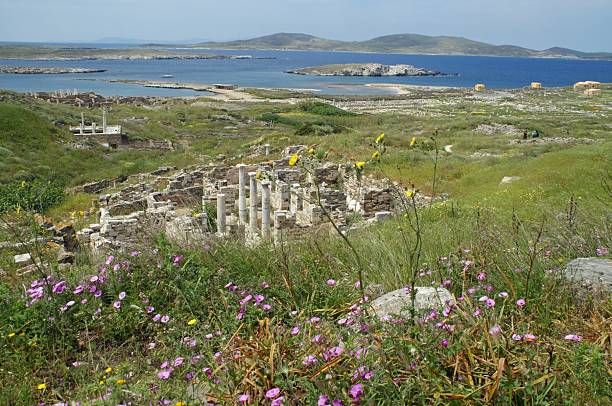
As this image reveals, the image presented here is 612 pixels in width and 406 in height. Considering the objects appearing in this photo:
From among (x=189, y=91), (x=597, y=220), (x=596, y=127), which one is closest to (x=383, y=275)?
(x=597, y=220)

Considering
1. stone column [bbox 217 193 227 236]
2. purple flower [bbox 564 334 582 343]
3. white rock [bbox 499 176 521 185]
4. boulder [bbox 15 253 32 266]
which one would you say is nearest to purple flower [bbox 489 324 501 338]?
purple flower [bbox 564 334 582 343]

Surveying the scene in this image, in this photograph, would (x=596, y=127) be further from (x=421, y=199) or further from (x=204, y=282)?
(x=204, y=282)

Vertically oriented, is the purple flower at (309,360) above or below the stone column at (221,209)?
above

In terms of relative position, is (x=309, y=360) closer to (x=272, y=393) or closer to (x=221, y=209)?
(x=272, y=393)

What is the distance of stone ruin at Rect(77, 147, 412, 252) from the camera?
13.9 m

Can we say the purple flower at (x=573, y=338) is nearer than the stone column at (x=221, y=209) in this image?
Yes

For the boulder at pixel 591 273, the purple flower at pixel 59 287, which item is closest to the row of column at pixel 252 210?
the purple flower at pixel 59 287

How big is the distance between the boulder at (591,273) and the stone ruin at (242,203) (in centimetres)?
636

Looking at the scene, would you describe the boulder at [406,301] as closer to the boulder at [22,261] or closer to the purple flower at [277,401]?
the purple flower at [277,401]

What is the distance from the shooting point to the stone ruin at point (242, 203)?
13.9 metres

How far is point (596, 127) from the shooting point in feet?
172

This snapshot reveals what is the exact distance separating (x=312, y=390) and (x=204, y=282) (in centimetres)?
218

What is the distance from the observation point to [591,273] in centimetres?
462

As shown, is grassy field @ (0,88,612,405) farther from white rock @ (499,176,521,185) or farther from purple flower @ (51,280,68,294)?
white rock @ (499,176,521,185)
